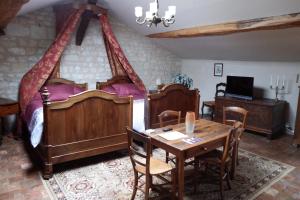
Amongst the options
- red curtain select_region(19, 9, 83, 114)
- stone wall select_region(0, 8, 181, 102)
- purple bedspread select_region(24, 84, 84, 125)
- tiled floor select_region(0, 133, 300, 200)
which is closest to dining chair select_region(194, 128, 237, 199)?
tiled floor select_region(0, 133, 300, 200)

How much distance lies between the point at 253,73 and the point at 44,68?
437 centimetres

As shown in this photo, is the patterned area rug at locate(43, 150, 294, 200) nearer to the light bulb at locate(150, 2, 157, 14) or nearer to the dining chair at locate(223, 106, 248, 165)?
the dining chair at locate(223, 106, 248, 165)

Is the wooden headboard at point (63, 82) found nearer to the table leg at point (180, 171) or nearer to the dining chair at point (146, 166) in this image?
the dining chair at point (146, 166)

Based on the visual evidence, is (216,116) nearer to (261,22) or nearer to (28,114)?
(261,22)

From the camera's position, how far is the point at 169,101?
154 inches

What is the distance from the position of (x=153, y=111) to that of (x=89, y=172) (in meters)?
1.30

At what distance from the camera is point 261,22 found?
138 inches

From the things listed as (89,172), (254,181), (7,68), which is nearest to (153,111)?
(89,172)

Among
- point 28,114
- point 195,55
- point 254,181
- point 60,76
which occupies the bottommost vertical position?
point 254,181

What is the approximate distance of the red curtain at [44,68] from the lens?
12.7 feet

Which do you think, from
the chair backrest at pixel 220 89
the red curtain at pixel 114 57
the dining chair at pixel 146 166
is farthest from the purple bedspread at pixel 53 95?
the chair backrest at pixel 220 89

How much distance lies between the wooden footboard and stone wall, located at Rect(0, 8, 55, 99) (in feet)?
6.50

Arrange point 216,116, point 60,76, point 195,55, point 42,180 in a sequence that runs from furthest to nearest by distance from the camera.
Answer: point 195,55, point 216,116, point 60,76, point 42,180

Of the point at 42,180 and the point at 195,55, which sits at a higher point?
the point at 195,55
